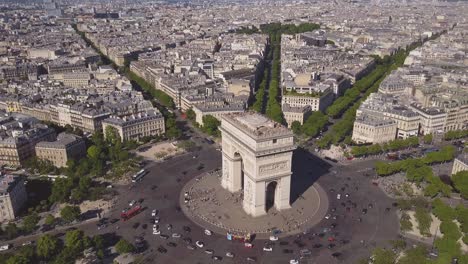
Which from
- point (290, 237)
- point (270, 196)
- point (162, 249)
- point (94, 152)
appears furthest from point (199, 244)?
point (94, 152)

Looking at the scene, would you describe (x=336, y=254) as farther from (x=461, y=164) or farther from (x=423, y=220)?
(x=461, y=164)

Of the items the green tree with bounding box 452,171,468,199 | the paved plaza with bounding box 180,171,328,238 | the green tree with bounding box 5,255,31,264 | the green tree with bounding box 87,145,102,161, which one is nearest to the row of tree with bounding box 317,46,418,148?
the paved plaza with bounding box 180,171,328,238

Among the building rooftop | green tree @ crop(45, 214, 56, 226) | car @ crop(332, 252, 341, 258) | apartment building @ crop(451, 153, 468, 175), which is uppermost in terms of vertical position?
the building rooftop

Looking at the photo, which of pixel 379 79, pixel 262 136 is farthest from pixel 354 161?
pixel 379 79

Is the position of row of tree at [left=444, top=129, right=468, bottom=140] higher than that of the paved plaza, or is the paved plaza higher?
row of tree at [left=444, top=129, right=468, bottom=140]

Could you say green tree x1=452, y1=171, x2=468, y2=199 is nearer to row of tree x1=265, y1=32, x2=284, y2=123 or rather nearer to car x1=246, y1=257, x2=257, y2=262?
car x1=246, y1=257, x2=257, y2=262

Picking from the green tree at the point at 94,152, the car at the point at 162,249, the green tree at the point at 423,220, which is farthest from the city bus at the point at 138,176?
the green tree at the point at 423,220
